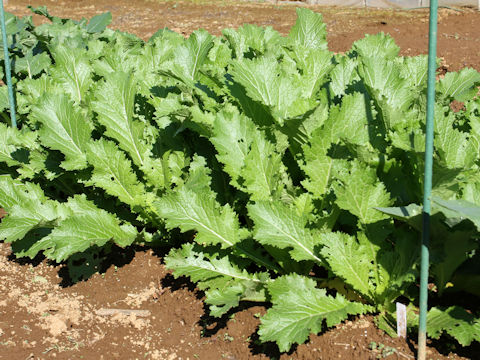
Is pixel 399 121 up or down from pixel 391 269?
up

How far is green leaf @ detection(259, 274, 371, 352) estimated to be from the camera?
2.58 meters

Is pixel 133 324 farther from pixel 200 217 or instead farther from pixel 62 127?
pixel 62 127

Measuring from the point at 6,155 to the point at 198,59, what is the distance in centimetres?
157

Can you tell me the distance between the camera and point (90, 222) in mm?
3461

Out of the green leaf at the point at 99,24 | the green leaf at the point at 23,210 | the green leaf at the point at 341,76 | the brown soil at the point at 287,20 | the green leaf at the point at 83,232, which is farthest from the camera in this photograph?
the brown soil at the point at 287,20

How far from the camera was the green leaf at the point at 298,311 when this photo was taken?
258 centimetres

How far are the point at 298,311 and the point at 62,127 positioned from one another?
6.70 ft

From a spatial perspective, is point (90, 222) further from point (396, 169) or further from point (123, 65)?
point (396, 169)

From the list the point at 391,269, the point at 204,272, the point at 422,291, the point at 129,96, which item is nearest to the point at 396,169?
the point at 391,269

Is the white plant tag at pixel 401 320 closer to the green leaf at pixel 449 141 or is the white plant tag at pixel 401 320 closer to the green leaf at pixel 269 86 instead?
the green leaf at pixel 449 141

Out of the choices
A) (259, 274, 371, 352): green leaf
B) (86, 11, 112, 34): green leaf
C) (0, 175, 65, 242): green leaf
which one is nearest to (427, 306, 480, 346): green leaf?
(259, 274, 371, 352): green leaf

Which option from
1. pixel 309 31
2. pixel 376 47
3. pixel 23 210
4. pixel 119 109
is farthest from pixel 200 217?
pixel 309 31

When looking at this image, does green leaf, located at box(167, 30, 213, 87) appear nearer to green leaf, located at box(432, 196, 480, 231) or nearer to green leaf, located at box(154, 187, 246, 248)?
green leaf, located at box(154, 187, 246, 248)

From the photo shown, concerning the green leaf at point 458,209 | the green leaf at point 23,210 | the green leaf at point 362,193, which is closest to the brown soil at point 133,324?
the green leaf at point 23,210
